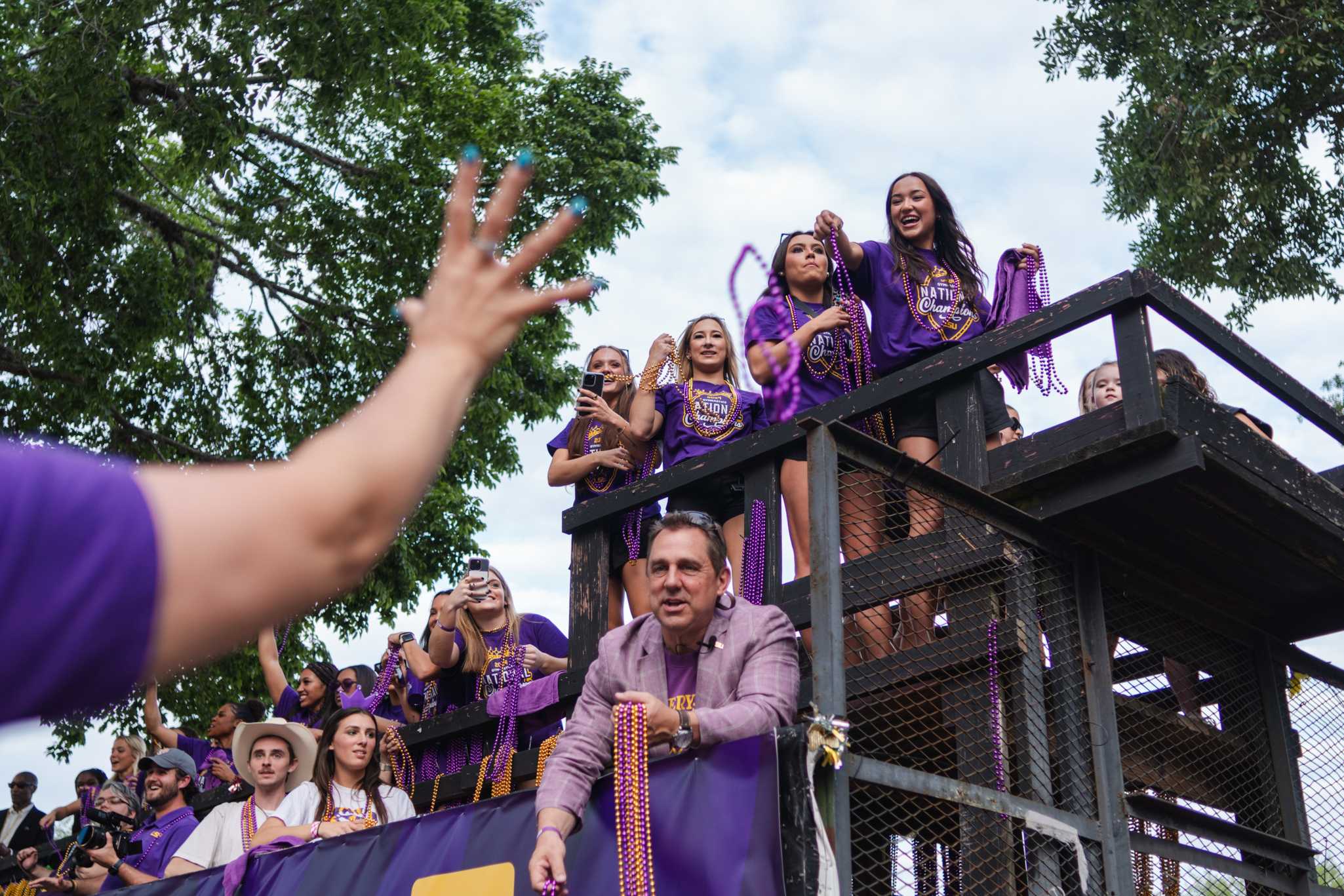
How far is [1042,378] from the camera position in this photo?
5.50m

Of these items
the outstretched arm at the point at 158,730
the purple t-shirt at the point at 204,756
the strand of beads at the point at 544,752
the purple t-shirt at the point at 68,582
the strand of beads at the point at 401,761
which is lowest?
the purple t-shirt at the point at 68,582

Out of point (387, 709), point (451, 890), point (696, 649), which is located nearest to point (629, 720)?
point (696, 649)

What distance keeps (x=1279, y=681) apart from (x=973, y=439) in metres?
2.27

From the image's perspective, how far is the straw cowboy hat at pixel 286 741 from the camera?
770cm

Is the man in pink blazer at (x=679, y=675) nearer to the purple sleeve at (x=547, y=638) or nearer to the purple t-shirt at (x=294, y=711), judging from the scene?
the purple sleeve at (x=547, y=638)

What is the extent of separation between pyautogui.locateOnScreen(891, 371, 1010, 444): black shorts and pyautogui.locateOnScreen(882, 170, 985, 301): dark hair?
2.27 ft

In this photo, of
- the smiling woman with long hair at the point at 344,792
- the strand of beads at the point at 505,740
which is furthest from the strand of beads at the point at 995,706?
the smiling woman with long hair at the point at 344,792

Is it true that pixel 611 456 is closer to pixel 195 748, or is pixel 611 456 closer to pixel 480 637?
pixel 480 637

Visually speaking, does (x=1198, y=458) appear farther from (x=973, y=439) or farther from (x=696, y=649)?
(x=696, y=649)

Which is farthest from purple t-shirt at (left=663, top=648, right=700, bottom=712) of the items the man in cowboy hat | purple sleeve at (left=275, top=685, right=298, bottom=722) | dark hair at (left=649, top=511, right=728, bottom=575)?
purple sleeve at (left=275, top=685, right=298, bottom=722)

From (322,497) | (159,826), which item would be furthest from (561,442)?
(322,497)

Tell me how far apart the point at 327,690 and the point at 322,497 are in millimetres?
7920

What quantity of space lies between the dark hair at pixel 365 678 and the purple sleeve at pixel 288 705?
1.33 ft

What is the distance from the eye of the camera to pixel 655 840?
4508 mm
